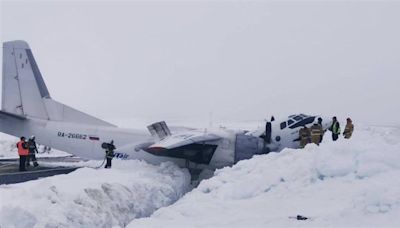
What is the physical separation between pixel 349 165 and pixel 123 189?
6.78 m

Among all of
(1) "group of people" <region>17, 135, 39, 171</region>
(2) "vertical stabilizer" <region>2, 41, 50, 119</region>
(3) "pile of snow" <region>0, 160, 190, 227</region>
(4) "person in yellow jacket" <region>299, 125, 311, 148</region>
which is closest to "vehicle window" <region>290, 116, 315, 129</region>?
(4) "person in yellow jacket" <region>299, 125, 311, 148</region>

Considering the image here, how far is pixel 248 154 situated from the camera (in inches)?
768

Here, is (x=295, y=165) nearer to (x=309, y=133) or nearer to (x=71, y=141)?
(x=309, y=133)

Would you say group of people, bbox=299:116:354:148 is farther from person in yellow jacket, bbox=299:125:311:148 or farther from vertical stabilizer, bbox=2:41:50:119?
vertical stabilizer, bbox=2:41:50:119

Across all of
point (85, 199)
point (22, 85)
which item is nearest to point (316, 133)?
point (85, 199)

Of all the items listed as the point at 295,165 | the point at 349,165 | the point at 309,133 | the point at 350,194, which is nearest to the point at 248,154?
the point at 309,133

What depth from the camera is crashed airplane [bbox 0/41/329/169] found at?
19516mm

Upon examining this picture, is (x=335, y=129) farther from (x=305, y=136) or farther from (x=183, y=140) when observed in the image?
(x=183, y=140)

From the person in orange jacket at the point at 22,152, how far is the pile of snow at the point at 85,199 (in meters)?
7.23

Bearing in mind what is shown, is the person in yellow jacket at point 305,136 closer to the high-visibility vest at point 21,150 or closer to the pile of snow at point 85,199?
the pile of snow at point 85,199

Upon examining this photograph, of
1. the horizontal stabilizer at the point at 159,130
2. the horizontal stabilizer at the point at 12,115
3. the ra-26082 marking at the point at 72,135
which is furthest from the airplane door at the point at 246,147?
the horizontal stabilizer at the point at 12,115

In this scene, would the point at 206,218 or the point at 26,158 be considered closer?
the point at 206,218

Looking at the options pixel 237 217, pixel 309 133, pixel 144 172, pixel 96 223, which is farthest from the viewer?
pixel 309 133

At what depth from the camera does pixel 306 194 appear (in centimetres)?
844
